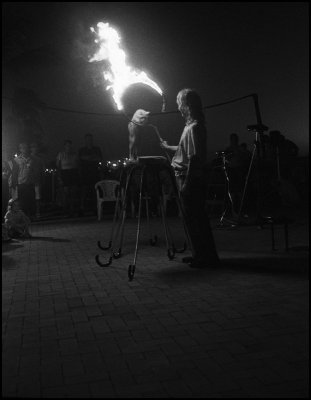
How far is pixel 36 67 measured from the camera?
61.5 feet

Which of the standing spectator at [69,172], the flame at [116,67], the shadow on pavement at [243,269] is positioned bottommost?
the shadow on pavement at [243,269]

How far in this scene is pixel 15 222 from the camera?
9.24 metres

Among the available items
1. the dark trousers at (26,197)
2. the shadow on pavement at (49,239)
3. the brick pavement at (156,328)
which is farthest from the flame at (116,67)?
the dark trousers at (26,197)

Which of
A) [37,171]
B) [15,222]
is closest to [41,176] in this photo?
[37,171]

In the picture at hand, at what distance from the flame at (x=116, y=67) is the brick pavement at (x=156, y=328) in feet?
8.68

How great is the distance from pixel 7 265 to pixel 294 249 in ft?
13.8

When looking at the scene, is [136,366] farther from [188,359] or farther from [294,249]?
[294,249]

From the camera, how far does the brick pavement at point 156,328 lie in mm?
2811

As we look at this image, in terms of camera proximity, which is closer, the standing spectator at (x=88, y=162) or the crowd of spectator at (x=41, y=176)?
the crowd of spectator at (x=41, y=176)

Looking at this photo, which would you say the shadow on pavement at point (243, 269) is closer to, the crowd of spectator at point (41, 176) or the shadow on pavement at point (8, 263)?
the shadow on pavement at point (8, 263)

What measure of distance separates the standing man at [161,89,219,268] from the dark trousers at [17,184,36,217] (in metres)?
7.62

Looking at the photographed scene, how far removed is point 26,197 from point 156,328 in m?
9.73

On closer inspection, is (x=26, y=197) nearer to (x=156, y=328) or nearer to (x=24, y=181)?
(x=24, y=181)

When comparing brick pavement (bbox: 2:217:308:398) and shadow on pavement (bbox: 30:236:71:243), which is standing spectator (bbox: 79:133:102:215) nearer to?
shadow on pavement (bbox: 30:236:71:243)
